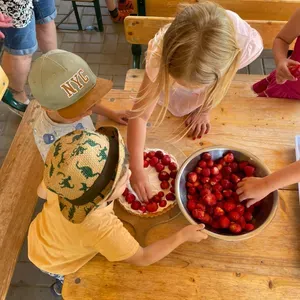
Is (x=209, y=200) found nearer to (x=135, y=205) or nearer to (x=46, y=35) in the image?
(x=135, y=205)

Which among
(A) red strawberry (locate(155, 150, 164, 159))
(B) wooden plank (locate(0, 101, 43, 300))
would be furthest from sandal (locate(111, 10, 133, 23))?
(A) red strawberry (locate(155, 150, 164, 159))

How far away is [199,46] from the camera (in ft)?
3.59

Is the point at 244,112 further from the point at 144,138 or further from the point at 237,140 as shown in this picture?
the point at 144,138

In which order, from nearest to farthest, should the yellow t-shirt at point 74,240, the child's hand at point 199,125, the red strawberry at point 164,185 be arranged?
the yellow t-shirt at point 74,240 < the red strawberry at point 164,185 < the child's hand at point 199,125

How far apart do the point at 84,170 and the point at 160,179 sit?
0.45 m

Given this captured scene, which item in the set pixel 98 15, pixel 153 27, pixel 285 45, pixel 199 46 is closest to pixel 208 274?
pixel 199 46

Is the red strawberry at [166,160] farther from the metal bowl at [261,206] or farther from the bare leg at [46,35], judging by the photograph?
the bare leg at [46,35]

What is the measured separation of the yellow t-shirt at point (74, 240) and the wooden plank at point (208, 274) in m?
0.07

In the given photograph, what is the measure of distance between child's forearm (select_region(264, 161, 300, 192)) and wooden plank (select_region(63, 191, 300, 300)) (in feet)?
0.52

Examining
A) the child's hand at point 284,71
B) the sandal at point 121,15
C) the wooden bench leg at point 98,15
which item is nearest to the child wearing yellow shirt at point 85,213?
the child's hand at point 284,71

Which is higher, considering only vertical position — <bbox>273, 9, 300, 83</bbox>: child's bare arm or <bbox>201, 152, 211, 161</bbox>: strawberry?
<bbox>273, 9, 300, 83</bbox>: child's bare arm

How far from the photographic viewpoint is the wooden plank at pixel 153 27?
1.76 metres

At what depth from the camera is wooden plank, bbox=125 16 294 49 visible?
1.76 m

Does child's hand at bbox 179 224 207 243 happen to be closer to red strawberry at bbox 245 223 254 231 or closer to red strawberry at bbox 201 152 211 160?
red strawberry at bbox 245 223 254 231
